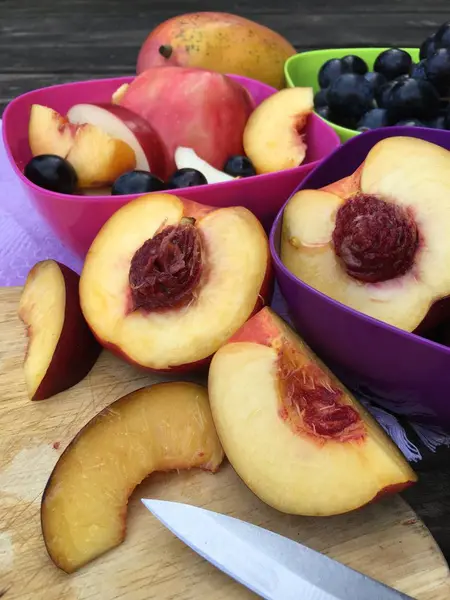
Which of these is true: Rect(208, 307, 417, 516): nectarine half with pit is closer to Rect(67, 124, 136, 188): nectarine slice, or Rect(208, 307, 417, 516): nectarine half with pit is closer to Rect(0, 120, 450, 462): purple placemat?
Rect(0, 120, 450, 462): purple placemat

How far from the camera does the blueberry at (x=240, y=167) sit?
790 millimetres

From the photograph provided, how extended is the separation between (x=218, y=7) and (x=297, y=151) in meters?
1.29

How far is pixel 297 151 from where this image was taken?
80cm

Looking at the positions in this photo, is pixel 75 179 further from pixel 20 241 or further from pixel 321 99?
pixel 321 99

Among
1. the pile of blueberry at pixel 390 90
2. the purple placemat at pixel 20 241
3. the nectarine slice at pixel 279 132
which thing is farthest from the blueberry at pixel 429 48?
the purple placemat at pixel 20 241

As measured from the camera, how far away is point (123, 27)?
172 centimetres

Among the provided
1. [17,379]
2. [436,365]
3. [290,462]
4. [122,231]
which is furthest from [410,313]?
[17,379]

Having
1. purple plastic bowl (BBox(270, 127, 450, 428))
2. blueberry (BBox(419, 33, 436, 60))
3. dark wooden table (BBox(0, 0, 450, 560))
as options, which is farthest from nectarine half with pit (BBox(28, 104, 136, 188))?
dark wooden table (BBox(0, 0, 450, 560))

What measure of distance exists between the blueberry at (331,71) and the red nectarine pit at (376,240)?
0.48 meters

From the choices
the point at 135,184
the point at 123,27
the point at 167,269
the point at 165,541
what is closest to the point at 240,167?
the point at 135,184

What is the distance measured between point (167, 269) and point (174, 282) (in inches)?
0.6

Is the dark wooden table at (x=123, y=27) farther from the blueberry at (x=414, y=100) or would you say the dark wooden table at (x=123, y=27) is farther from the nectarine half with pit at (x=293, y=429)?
the nectarine half with pit at (x=293, y=429)

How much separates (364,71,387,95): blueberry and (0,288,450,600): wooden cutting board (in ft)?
2.03

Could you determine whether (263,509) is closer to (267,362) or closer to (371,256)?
(267,362)
